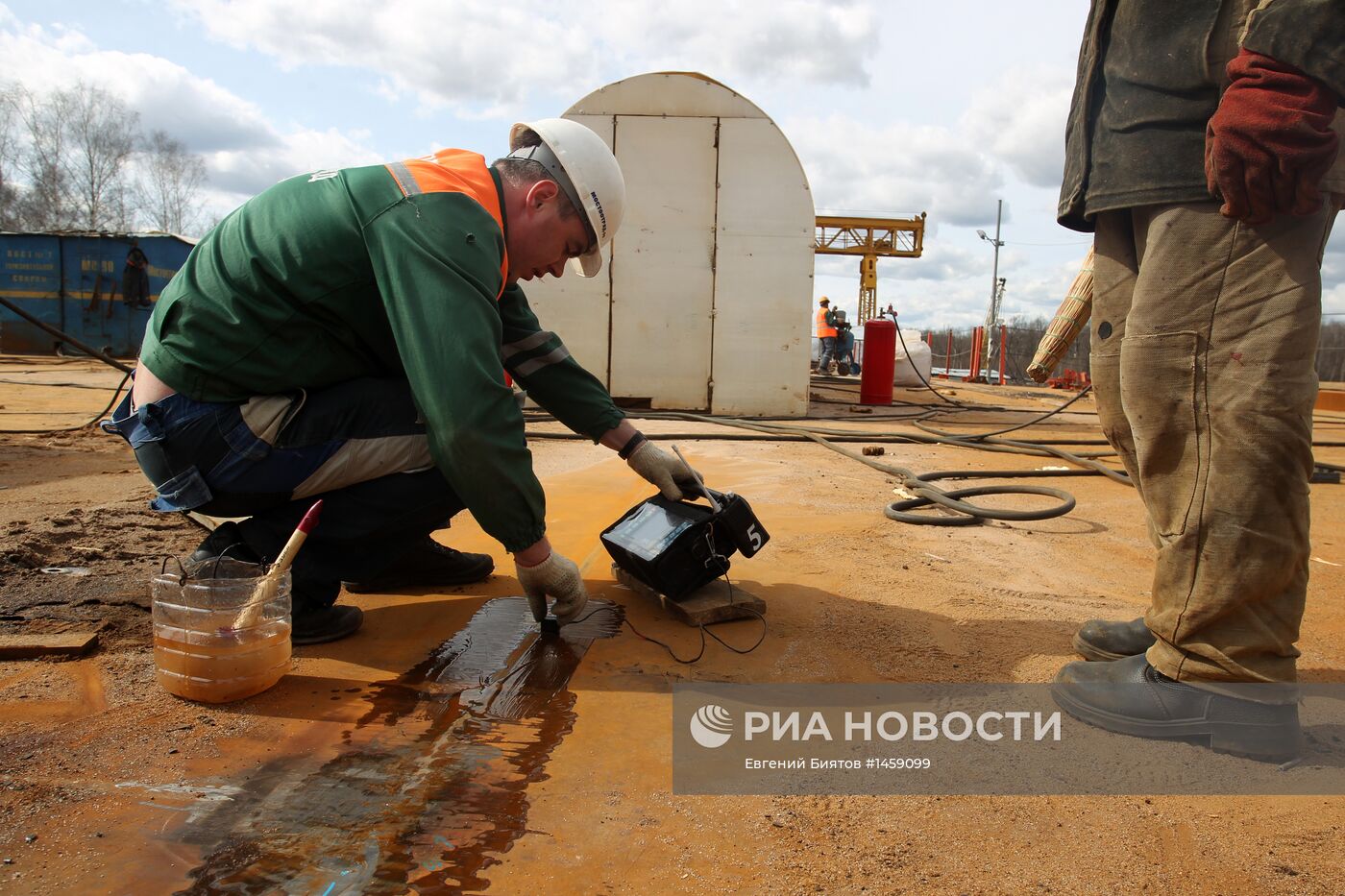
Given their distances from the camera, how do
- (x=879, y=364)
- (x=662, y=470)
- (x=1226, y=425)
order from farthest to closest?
(x=879, y=364) < (x=662, y=470) < (x=1226, y=425)

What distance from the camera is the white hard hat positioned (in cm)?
223

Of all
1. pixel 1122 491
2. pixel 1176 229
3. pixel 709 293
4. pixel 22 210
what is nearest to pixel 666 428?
pixel 709 293

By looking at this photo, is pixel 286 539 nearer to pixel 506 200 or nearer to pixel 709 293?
pixel 506 200

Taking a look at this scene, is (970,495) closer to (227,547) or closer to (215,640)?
(227,547)

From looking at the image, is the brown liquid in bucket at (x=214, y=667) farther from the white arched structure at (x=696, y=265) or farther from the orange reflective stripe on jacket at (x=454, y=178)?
the white arched structure at (x=696, y=265)

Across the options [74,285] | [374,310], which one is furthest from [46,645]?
[74,285]

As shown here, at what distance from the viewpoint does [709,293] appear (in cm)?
846

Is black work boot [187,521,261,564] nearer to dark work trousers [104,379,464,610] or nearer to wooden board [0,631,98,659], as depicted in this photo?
dark work trousers [104,379,464,610]

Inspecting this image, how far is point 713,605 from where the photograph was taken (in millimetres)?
2381

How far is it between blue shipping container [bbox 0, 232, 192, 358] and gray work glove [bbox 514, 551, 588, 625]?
1655cm

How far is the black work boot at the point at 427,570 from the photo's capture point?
2701mm

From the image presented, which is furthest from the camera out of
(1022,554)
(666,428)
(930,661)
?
(666,428)

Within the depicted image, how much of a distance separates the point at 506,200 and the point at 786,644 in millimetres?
1298

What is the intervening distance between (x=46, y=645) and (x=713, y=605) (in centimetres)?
155
